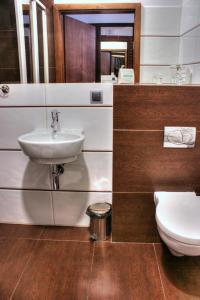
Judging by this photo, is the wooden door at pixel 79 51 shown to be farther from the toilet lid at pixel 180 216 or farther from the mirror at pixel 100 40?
the toilet lid at pixel 180 216

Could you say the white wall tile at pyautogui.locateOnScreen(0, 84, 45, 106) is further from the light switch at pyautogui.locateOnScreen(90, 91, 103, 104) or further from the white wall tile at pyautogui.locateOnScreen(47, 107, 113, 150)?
the light switch at pyautogui.locateOnScreen(90, 91, 103, 104)

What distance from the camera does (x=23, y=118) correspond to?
1747 millimetres

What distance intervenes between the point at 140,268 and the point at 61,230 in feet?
2.28

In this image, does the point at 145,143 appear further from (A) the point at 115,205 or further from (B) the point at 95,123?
(A) the point at 115,205

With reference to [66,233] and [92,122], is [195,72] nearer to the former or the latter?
[92,122]

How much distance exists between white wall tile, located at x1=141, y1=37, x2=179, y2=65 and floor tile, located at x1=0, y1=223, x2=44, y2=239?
1.61m

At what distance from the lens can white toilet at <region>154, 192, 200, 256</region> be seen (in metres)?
1.14

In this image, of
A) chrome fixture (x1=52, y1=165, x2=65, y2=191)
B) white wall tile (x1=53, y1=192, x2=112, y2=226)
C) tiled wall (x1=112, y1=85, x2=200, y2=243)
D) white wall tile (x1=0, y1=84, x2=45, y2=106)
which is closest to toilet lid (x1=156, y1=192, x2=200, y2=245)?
tiled wall (x1=112, y1=85, x2=200, y2=243)

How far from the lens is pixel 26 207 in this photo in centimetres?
193

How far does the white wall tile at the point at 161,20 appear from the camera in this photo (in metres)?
1.88

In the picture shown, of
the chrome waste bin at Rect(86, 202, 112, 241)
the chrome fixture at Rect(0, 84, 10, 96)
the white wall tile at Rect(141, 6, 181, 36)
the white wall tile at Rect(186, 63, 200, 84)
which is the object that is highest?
the white wall tile at Rect(141, 6, 181, 36)

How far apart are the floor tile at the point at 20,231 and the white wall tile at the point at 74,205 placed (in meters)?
0.17

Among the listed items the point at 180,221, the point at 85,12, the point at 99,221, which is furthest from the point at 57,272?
the point at 85,12

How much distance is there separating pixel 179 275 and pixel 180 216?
43cm
